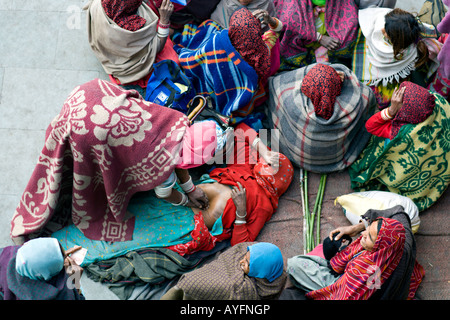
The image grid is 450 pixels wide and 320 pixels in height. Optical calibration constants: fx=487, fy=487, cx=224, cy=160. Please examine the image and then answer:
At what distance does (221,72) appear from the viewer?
11.0 ft

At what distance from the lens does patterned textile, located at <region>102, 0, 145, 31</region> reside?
3.39 meters

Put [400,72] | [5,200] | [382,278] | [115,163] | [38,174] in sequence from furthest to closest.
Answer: [400,72], [5,200], [38,174], [115,163], [382,278]

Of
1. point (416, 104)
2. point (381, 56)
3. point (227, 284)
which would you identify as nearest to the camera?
point (227, 284)

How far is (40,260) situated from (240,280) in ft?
3.38

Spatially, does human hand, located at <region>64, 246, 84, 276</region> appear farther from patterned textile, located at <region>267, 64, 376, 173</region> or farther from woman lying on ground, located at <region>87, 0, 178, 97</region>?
patterned textile, located at <region>267, 64, 376, 173</region>

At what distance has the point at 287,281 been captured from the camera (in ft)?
9.98

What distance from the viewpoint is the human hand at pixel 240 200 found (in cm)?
312

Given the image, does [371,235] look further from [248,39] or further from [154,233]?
[248,39]

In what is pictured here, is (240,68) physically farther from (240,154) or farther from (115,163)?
(115,163)

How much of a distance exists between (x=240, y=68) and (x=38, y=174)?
4.82 ft

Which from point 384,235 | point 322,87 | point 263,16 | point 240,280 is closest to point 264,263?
point 240,280

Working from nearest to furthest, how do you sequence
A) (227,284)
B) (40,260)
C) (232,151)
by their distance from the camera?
(40,260)
(227,284)
(232,151)

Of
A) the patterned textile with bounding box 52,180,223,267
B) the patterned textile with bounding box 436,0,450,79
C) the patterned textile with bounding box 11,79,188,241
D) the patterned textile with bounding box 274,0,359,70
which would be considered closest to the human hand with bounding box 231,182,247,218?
the patterned textile with bounding box 52,180,223,267
